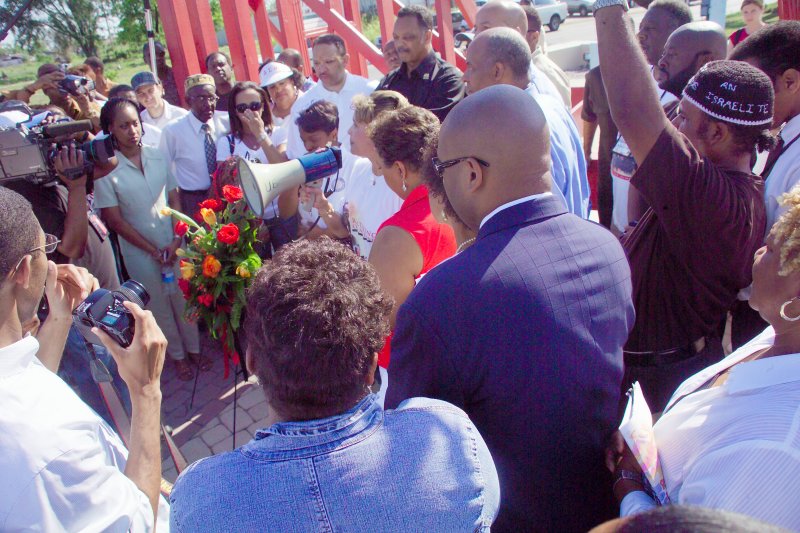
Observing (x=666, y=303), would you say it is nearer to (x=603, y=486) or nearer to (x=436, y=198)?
(x=603, y=486)

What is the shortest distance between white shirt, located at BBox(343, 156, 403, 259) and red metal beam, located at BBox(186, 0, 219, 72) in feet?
12.9

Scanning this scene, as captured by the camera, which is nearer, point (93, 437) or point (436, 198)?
point (93, 437)

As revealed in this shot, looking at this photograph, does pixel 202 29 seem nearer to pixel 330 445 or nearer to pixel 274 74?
pixel 274 74

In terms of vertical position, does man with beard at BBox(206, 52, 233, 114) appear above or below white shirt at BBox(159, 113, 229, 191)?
above

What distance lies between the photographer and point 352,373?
125 centimetres

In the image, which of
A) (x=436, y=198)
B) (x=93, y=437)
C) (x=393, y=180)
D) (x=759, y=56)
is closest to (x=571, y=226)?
(x=436, y=198)

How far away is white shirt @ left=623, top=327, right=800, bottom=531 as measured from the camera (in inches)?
43.5

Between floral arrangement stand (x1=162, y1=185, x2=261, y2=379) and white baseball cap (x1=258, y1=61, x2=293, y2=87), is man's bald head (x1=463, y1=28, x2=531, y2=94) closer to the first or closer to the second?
floral arrangement stand (x1=162, y1=185, x2=261, y2=379)

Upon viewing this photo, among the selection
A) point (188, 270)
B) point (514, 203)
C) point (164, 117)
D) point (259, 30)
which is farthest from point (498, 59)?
point (259, 30)

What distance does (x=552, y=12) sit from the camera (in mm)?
24234

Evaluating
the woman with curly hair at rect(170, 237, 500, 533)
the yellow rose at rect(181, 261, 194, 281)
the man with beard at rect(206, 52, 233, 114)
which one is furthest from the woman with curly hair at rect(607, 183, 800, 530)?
the man with beard at rect(206, 52, 233, 114)

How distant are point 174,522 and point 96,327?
893mm

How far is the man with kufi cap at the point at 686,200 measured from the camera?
186 centimetres

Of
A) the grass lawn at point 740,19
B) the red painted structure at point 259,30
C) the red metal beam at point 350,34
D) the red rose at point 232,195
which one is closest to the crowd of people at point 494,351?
the red rose at point 232,195
